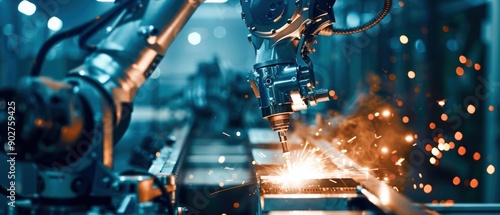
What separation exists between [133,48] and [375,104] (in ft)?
9.39

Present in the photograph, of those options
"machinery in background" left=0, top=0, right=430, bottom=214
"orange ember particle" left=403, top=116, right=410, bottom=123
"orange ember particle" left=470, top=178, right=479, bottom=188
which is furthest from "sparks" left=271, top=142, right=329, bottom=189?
"orange ember particle" left=470, top=178, right=479, bottom=188

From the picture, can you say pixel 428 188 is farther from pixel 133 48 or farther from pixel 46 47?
pixel 46 47

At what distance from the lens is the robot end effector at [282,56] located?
66.8 inches

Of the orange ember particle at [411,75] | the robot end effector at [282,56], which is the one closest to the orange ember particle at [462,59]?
the orange ember particle at [411,75]

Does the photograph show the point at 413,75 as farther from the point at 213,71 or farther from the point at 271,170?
the point at 271,170

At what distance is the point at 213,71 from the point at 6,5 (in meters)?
2.46

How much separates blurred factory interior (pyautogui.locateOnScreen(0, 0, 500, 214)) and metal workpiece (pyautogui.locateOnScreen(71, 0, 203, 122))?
105 centimetres

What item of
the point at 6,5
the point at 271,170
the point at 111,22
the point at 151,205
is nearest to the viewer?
the point at 151,205

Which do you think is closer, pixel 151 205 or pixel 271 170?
pixel 151 205

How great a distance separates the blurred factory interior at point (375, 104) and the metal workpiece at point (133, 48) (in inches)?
41.3

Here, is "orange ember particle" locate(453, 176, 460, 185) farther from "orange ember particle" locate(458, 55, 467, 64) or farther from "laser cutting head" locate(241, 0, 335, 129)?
"laser cutting head" locate(241, 0, 335, 129)

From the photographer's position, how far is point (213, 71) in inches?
234

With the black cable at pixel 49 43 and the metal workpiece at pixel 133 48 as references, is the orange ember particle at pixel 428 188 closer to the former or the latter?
the metal workpiece at pixel 133 48

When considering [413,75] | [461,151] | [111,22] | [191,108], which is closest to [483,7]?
[413,75]
